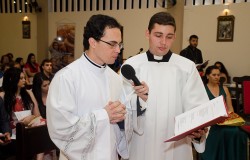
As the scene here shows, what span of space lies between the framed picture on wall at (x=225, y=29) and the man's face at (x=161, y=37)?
773 centimetres

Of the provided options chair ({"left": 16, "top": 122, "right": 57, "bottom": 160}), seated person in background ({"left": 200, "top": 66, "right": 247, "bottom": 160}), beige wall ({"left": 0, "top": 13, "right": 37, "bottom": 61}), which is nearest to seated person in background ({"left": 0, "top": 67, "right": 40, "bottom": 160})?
chair ({"left": 16, "top": 122, "right": 57, "bottom": 160})

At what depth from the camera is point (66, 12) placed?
12641 millimetres

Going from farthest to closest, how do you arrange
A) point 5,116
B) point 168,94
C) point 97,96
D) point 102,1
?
1. point 102,1
2. point 5,116
3. point 168,94
4. point 97,96

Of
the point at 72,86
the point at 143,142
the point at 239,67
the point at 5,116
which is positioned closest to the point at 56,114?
the point at 72,86

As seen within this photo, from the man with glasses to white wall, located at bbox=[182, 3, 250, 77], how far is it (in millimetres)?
8110

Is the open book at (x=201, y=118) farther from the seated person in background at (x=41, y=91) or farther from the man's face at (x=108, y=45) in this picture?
the seated person in background at (x=41, y=91)

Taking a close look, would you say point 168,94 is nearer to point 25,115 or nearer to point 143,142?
point 143,142

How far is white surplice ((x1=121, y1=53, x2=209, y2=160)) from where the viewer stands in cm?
233

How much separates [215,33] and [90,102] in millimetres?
8510

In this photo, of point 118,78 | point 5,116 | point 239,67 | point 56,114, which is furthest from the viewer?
point 239,67

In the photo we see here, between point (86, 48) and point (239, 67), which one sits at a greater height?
point (86, 48)

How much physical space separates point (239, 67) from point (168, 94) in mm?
7694

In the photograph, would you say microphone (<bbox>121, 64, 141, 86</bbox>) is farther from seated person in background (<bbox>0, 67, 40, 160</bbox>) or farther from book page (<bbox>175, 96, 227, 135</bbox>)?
seated person in background (<bbox>0, 67, 40, 160</bbox>)

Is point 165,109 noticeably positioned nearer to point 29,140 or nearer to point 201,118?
point 201,118
